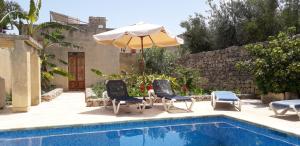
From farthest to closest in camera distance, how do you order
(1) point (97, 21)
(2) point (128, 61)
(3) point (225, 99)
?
(1) point (97, 21), (2) point (128, 61), (3) point (225, 99)

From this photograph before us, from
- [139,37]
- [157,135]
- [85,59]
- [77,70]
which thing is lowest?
[157,135]

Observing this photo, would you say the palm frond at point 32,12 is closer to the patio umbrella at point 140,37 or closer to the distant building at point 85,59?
the patio umbrella at point 140,37

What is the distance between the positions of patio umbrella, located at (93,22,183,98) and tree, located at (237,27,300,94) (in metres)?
3.20

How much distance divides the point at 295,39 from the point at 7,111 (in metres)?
10.7

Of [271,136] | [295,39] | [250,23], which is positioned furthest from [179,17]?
[271,136]

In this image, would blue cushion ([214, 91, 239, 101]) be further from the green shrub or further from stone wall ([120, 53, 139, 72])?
stone wall ([120, 53, 139, 72])

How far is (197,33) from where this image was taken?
19625mm

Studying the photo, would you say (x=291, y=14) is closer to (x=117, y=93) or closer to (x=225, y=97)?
(x=225, y=97)

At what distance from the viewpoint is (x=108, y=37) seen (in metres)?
9.51

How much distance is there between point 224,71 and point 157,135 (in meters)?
9.52

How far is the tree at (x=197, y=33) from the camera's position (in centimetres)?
1959

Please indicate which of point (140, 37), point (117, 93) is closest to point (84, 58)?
point (140, 37)

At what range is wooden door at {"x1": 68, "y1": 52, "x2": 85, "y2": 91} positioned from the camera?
19938mm

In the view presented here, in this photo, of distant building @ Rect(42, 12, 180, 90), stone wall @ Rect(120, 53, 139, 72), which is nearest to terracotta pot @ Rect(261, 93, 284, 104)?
distant building @ Rect(42, 12, 180, 90)
